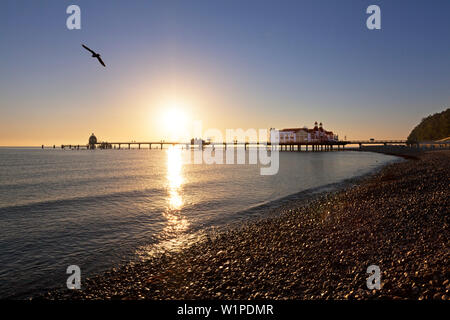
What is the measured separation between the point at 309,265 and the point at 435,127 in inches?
8636

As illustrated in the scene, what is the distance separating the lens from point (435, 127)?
165m

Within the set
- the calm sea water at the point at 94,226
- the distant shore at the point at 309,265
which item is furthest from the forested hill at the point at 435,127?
the distant shore at the point at 309,265

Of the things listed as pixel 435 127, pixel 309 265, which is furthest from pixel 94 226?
pixel 435 127

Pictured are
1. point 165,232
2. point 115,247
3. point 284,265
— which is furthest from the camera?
point 165,232

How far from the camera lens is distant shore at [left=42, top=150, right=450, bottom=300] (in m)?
5.29

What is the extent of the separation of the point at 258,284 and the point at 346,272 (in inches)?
91.8

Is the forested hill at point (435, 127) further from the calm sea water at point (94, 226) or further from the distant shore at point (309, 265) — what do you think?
the distant shore at point (309, 265)

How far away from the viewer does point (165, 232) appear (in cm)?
1213

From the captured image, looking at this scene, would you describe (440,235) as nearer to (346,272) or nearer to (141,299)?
(346,272)

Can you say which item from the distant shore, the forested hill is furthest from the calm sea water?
the forested hill

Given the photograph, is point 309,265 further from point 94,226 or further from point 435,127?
point 435,127
